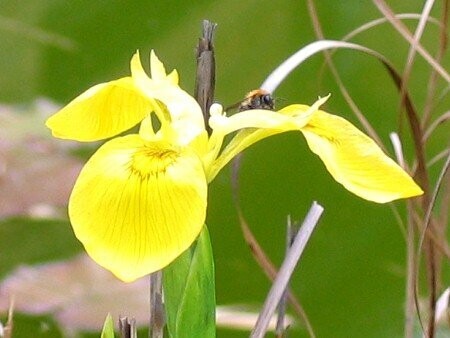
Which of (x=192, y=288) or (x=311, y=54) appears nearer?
(x=192, y=288)

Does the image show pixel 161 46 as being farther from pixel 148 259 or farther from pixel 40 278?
pixel 148 259

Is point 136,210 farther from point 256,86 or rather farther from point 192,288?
point 256,86

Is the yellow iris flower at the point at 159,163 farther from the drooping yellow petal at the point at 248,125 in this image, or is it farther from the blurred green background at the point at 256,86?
the blurred green background at the point at 256,86

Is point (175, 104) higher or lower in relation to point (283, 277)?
higher

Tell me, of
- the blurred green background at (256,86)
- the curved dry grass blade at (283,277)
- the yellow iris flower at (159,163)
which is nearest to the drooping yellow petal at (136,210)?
the yellow iris flower at (159,163)

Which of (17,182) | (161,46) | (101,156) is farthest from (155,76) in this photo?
(17,182)

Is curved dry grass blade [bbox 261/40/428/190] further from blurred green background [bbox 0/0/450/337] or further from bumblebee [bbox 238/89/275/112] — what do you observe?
blurred green background [bbox 0/0/450/337]

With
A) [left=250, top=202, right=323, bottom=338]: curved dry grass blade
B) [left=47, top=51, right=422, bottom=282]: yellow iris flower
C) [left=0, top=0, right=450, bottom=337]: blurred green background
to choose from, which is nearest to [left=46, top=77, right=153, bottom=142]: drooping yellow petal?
[left=47, top=51, right=422, bottom=282]: yellow iris flower

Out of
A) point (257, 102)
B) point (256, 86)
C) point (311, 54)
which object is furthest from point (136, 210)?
point (256, 86)
